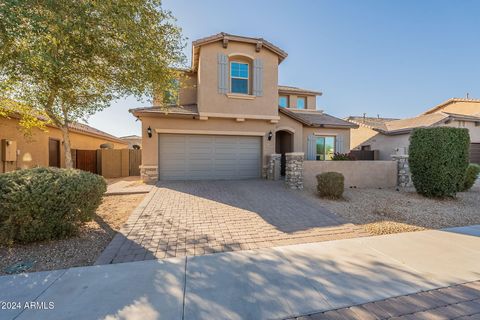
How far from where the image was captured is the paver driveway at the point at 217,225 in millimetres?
4155

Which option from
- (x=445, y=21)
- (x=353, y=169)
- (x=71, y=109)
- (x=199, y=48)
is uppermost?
(x=445, y=21)

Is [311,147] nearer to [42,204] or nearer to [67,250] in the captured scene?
[67,250]

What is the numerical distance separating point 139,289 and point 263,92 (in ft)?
34.0

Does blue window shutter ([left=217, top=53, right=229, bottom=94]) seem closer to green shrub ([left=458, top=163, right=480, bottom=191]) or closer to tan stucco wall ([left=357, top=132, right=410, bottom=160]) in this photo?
green shrub ([left=458, top=163, right=480, bottom=191])

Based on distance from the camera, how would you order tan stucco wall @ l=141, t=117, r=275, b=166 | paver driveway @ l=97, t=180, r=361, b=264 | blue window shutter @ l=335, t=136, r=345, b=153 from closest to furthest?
paver driveway @ l=97, t=180, r=361, b=264 → tan stucco wall @ l=141, t=117, r=275, b=166 → blue window shutter @ l=335, t=136, r=345, b=153

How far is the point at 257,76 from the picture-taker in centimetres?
1124

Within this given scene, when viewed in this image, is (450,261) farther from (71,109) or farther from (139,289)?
(71,109)

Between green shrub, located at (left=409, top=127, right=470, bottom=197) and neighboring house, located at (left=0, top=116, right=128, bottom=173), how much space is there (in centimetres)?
1488

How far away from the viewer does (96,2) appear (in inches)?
210

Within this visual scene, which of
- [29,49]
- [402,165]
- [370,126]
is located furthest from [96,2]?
[370,126]

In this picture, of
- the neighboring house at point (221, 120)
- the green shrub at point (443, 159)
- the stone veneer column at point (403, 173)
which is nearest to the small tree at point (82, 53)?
the neighboring house at point (221, 120)

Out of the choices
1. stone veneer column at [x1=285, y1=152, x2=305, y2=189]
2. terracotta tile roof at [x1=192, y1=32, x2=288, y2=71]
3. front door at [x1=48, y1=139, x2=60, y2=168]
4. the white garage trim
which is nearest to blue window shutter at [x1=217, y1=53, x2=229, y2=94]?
terracotta tile roof at [x1=192, y1=32, x2=288, y2=71]

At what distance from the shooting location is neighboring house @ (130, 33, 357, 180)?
35.0 feet

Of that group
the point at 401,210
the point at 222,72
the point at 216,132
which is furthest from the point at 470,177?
the point at 222,72
